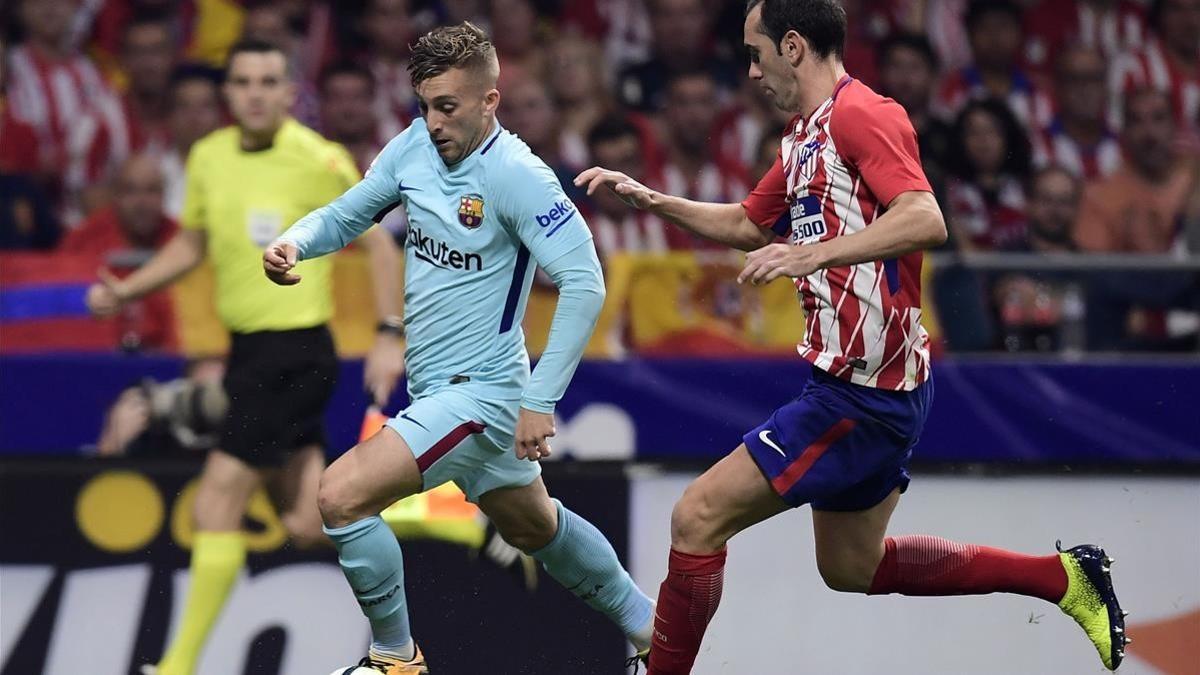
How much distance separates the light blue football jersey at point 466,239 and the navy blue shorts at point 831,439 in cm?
66

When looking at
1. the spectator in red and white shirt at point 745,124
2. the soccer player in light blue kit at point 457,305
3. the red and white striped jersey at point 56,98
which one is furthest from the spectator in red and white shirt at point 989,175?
the red and white striped jersey at point 56,98

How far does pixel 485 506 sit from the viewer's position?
5.66 m

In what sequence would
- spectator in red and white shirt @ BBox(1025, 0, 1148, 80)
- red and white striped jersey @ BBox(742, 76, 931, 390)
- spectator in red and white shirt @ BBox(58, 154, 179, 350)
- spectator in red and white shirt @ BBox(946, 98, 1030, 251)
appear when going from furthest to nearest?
spectator in red and white shirt @ BBox(1025, 0, 1148, 80) → spectator in red and white shirt @ BBox(58, 154, 179, 350) → spectator in red and white shirt @ BBox(946, 98, 1030, 251) → red and white striped jersey @ BBox(742, 76, 931, 390)

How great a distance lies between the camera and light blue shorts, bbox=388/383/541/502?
5297mm

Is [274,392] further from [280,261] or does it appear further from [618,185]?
[618,185]

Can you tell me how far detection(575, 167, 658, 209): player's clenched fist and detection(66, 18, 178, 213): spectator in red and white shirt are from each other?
15.7 feet

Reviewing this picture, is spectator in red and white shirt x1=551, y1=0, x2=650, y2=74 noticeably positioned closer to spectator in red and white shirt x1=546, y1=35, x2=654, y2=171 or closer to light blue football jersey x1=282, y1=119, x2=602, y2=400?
spectator in red and white shirt x1=546, y1=35, x2=654, y2=171

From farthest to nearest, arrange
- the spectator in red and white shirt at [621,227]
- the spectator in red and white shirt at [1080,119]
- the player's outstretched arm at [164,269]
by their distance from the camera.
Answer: the spectator in red and white shirt at [1080,119] < the spectator in red and white shirt at [621,227] < the player's outstretched arm at [164,269]

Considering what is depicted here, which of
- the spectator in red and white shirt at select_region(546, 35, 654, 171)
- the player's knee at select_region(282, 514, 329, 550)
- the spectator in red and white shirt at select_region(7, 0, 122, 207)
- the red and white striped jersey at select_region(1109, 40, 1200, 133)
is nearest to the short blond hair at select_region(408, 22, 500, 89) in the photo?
the player's knee at select_region(282, 514, 329, 550)

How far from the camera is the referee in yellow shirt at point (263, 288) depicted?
689 centimetres

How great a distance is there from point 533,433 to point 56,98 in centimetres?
556

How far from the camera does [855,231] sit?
5016 mm

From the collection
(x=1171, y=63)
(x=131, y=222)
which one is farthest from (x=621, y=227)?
(x=1171, y=63)

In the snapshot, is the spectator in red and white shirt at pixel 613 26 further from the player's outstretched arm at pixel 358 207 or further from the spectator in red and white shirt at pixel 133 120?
the player's outstretched arm at pixel 358 207
